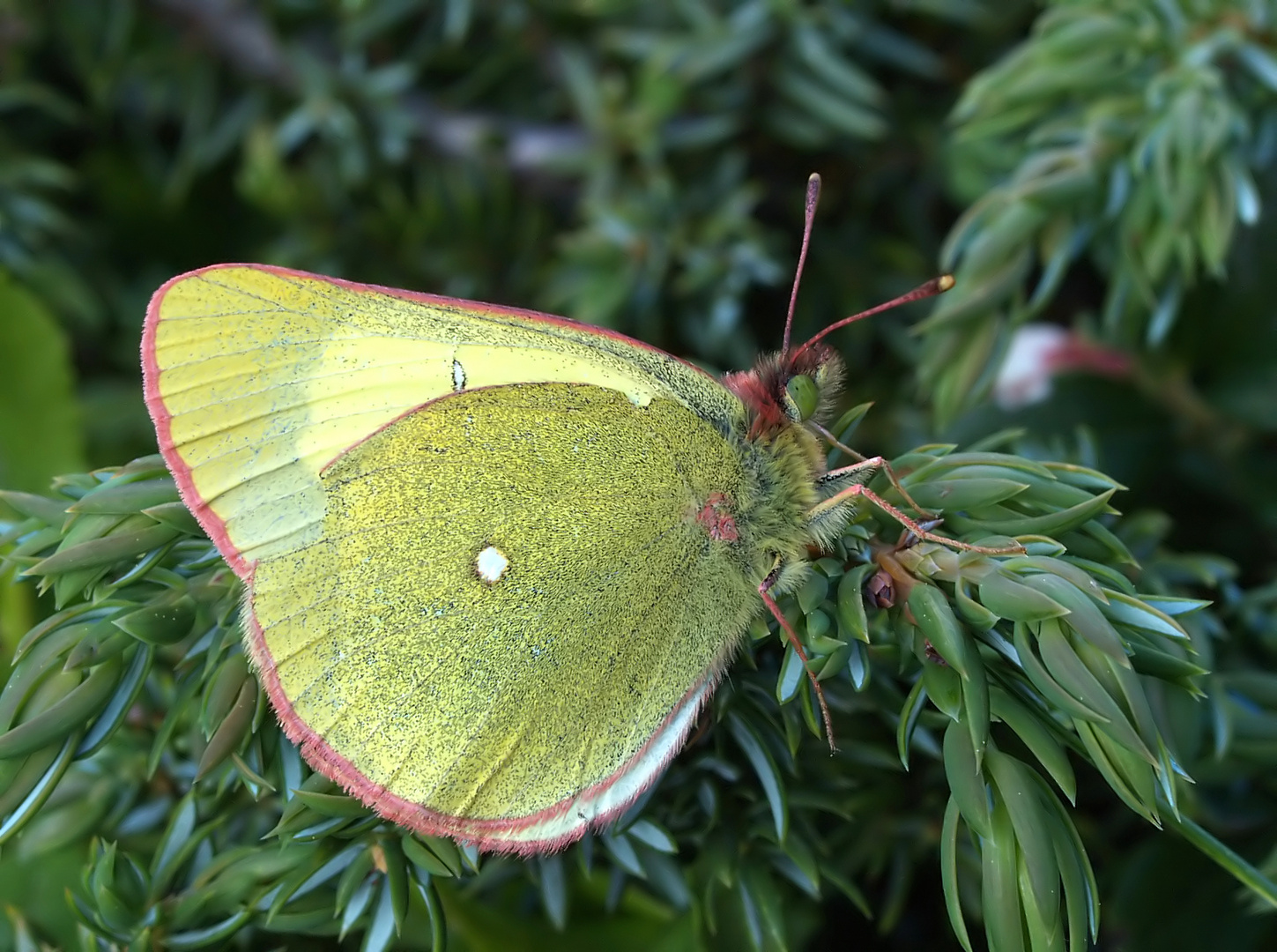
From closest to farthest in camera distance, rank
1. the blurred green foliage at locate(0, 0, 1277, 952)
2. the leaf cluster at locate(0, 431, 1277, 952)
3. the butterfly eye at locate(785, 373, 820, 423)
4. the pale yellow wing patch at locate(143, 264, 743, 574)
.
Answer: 1. the leaf cluster at locate(0, 431, 1277, 952)
2. the blurred green foliage at locate(0, 0, 1277, 952)
3. the pale yellow wing patch at locate(143, 264, 743, 574)
4. the butterfly eye at locate(785, 373, 820, 423)

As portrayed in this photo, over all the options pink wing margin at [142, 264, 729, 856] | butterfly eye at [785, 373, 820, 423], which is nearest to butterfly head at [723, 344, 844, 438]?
butterfly eye at [785, 373, 820, 423]

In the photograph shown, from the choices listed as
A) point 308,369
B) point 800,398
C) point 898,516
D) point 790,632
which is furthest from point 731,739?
point 308,369

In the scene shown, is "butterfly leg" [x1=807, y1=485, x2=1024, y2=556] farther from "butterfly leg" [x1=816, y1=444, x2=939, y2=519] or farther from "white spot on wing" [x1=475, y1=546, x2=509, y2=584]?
"white spot on wing" [x1=475, y1=546, x2=509, y2=584]

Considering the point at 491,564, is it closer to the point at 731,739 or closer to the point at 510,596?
the point at 510,596

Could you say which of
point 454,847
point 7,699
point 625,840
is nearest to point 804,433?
point 625,840

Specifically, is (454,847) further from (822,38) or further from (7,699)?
(822,38)

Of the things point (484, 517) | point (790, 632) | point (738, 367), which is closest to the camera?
point (790, 632)

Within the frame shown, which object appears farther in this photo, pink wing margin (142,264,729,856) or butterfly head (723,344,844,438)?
butterfly head (723,344,844,438)
